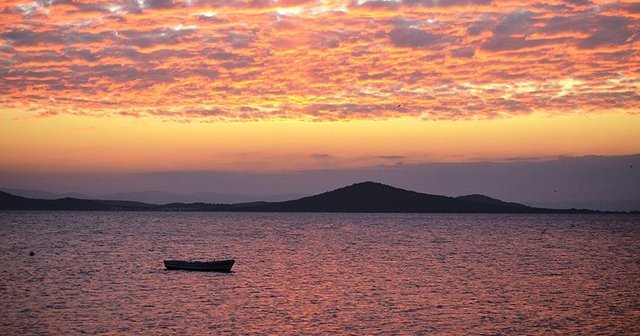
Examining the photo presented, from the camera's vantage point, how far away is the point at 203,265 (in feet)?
259

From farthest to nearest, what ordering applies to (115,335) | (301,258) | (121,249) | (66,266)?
(121,249), (301,258), (66,266), (115,335)

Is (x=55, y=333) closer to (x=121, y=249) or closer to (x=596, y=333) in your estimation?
(x=596, y=333)

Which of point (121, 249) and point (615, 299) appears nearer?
point (615, 299)

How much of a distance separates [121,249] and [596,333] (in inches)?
3310

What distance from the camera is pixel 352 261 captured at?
92562 millimetres

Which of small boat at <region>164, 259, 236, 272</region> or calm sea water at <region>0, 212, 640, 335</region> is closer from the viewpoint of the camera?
calm sea water at <region>0, 212, 640, 335</region>

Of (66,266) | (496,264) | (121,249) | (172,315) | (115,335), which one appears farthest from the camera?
(121,249)

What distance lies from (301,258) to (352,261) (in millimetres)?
7854

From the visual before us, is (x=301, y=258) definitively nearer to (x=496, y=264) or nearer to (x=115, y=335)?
(x=496, y=264)

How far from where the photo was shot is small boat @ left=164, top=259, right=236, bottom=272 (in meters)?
78.0

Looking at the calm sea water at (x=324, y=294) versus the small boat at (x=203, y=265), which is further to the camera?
the small boat at (x=203, y=265)

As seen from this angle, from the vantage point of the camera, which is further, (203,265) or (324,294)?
(203,265)

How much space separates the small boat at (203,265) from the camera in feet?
256

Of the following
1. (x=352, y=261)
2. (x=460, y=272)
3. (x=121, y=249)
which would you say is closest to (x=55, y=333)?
(x=460, y=272)
